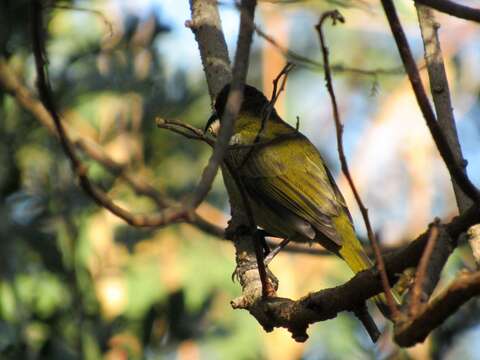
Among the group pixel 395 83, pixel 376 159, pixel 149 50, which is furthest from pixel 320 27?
pixel 395 83

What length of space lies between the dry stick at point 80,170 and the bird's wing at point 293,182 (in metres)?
3.26

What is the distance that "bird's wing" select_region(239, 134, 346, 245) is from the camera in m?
5.81

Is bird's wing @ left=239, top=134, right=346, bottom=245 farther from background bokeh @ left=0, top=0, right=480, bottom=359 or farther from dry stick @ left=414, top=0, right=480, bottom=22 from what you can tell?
dry stick @ left=414, top=0, right=480, bottom=22

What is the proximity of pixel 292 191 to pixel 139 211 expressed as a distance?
1859mm

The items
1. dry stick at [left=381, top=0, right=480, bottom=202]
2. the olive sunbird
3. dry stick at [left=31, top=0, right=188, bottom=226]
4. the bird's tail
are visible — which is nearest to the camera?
dry stick at [left=31, top=0, right=188, bottom=226]

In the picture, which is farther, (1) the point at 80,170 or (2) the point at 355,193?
(2) the point at 355,193

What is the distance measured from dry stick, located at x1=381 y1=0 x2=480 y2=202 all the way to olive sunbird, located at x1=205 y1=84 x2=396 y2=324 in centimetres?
270

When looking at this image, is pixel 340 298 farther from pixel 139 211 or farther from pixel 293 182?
pixel 139 211

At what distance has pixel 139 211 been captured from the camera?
24.4 ft

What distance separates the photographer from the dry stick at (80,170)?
2314 millimetres

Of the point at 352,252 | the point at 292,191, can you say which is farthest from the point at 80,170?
the point at 292,191

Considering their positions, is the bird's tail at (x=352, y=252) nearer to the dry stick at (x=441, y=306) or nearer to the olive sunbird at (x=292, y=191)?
the olive sunbird at (x=292, y=191)

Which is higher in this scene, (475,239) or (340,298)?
(475,239)

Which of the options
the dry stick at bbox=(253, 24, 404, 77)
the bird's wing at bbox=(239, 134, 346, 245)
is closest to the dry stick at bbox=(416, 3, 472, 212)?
the dry stick at bbox=(253, 24, 404, 77)
